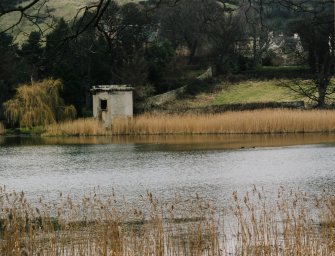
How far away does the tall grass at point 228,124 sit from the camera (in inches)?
1415

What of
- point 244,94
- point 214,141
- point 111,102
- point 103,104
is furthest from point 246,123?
point 244,94

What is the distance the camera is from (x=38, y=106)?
4425 cm

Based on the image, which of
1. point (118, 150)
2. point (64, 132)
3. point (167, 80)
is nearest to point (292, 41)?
point (167, 80)

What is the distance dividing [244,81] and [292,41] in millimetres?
13880

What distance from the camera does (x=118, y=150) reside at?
29625mm

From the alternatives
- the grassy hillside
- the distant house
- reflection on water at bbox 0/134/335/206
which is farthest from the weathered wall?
reflection on water at bbox 0/134/335/206

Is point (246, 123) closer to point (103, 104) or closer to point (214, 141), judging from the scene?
point (214, 141)

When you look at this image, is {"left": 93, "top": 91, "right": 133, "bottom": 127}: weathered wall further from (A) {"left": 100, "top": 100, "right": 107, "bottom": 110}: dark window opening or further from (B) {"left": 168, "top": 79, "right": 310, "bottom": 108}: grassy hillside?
(B) {"left": 168, "top": 79, "right": 310, "bottom": 108}: grassy hillside

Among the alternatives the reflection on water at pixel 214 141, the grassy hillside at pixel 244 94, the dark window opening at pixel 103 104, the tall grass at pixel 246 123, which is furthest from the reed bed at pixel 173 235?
the grassy hillside at pixel 244 94

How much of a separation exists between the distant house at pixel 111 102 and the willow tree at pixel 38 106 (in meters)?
1.72

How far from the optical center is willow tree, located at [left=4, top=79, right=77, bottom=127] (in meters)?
44.1

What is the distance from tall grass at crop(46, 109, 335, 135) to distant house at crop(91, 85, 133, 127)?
8.43ft

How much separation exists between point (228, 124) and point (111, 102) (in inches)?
401

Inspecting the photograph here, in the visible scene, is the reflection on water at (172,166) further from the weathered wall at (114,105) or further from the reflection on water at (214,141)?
the weathered wall at (114,105)
